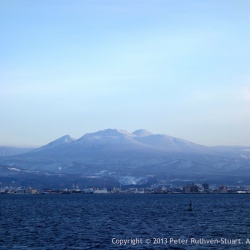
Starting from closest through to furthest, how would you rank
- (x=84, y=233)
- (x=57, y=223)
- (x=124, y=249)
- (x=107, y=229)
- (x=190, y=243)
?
(x=124, y=249)
(x=190, y=243)
(x=84, y=233)
(x=107, y=229)
(x=57, y=223)

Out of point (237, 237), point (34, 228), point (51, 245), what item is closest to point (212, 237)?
point (237, 237)

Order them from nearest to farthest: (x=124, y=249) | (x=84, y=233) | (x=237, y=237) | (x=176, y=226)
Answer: (x=124, y=249) → (x=237, y=237) → (x=84, y=233) → (x=176, y=226)

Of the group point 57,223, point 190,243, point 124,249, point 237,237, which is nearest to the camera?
point 124,249

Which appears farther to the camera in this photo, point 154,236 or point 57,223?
point 57,223

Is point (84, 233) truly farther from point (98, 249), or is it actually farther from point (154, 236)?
point (98, 249)

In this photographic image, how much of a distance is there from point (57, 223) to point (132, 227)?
11.6 meters

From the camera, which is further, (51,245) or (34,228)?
(34,228)

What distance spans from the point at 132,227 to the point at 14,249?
1946 cm

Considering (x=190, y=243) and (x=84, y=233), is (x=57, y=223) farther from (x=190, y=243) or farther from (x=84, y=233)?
(x=190, y=243)

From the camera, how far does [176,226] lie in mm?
66562

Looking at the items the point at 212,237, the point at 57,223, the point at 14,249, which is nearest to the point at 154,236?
the point at 212,237

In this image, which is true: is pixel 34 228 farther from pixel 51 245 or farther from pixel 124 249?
pixel 124 249

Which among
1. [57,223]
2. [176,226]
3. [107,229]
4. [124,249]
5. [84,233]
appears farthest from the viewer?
[57,223]

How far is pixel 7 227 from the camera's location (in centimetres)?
6688
